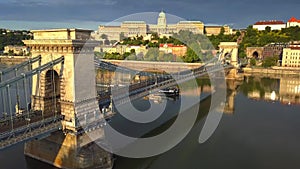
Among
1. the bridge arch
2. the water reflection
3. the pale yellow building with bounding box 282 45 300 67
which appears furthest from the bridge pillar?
the bridge arch

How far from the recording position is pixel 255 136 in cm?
1357

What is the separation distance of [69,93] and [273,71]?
3339 centimetres

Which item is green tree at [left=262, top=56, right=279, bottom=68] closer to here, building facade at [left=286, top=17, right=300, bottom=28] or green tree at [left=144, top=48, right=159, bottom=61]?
green tree at [left=144, top=48, right=159, bottom=61]

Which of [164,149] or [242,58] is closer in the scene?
[164,149]

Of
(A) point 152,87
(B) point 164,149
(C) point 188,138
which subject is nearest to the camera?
(B) point 164,149

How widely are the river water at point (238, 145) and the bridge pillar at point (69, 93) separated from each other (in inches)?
40.7

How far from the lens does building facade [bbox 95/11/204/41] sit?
230 feet

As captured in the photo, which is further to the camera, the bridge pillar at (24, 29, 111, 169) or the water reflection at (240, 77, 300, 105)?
the water reflection at (240, 77, 300, 105)

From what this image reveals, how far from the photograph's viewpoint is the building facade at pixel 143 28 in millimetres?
70188

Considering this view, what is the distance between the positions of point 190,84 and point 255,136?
542 inches

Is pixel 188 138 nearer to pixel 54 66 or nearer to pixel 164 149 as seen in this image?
pixel 164 149

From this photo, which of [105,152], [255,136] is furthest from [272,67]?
[105,152]

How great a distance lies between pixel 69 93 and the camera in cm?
881

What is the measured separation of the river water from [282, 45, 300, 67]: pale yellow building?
1863cm
